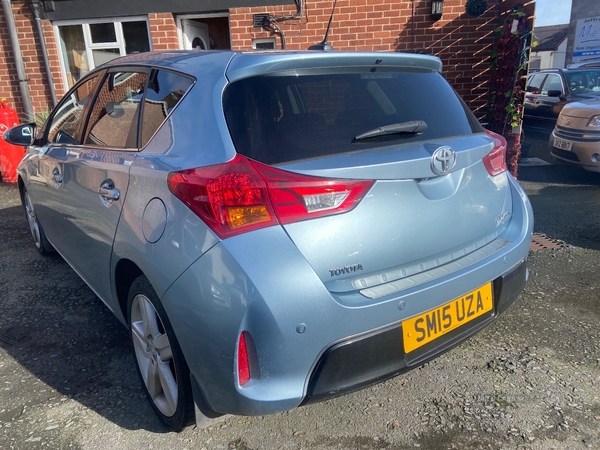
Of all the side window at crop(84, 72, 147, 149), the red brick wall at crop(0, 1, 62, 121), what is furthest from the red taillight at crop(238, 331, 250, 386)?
the red brick wall at crop(0, 1, 62, 121)

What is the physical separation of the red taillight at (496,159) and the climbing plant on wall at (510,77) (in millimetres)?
4457

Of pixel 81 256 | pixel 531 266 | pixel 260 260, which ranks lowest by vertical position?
pixel 531 266

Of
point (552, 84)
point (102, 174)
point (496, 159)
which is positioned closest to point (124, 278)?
point (102, 174)

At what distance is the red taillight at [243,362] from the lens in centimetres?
173

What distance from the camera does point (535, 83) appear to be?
10812 millimetres

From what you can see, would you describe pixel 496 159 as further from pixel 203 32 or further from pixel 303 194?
pixel 203 32

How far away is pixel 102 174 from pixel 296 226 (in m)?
1.28

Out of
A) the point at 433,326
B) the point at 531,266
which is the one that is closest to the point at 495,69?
the point at 531,266

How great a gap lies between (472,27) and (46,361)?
22.0ft

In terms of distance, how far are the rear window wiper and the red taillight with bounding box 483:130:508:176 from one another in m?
0.36

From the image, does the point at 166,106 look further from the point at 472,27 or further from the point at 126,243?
the point at 472,27

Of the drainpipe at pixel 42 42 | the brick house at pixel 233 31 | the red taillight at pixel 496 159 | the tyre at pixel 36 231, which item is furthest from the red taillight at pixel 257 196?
the drainpipe at pixel 42 42

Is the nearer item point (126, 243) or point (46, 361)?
point (126, 243)

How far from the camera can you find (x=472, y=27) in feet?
23.1
